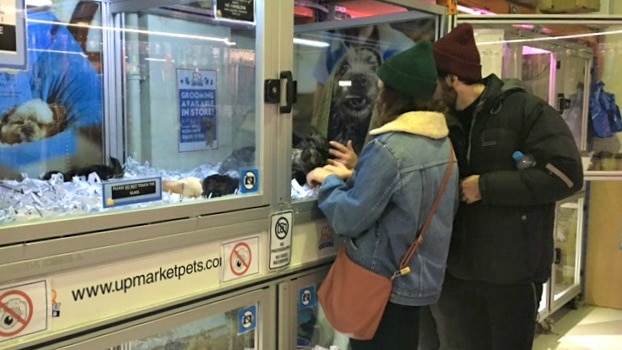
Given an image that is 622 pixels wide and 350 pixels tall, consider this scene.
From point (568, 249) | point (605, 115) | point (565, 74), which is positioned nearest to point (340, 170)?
point (605, 115)

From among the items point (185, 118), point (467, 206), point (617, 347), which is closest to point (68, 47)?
point (185, 118)

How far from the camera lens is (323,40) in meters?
2.73

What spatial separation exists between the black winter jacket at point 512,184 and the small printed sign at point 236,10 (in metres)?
0.82

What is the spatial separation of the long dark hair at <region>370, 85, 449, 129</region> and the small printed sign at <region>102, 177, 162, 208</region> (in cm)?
66

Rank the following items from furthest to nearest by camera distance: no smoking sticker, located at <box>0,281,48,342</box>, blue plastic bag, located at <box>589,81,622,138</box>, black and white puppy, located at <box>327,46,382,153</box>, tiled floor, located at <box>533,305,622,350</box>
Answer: tiled floor, located at <box>533,305,622,350</box> < blue plastic bag, located at <box>589,81,622,138</box> < black and white puppy, located at <box>327,46,382,153</box> < no smoking sticker, located at <box>0,281,48,342</box>

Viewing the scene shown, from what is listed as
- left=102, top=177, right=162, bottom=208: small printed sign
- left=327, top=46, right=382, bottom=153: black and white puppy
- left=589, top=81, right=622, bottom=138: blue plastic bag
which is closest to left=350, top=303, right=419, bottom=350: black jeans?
left=102, top=177, right=162, bottom=208: small printed sign

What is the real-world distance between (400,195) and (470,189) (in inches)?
16.3

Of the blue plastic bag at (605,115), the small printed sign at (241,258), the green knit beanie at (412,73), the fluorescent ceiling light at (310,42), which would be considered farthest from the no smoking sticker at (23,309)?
the blue plastic bag at (605,115)

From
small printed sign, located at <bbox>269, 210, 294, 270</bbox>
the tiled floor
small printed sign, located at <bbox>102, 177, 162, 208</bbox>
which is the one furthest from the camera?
the tiled floor

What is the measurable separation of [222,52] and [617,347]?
304 centimetres

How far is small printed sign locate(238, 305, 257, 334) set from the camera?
184 centimetres

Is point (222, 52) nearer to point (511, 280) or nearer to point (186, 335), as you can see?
point (186, 335)

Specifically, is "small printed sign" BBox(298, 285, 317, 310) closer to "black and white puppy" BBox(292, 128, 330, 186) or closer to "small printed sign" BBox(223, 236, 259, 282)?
"small printed sign" BBox(223, 236, 259, 282)

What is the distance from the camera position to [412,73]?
5.76 ft
